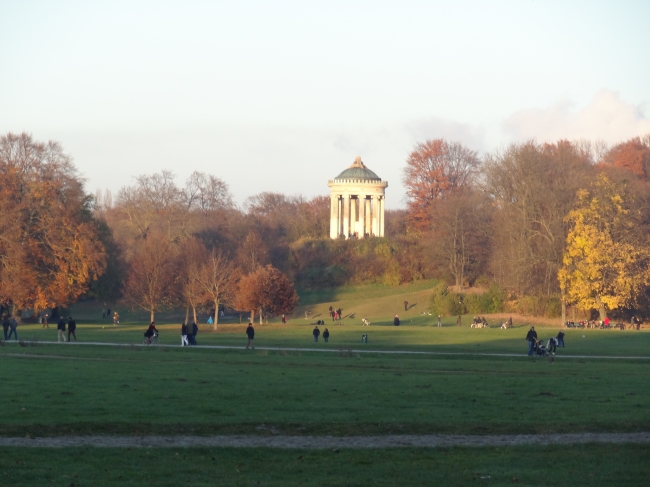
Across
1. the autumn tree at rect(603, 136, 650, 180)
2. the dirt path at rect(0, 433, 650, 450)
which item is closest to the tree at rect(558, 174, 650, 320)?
the autumn tree at rect(603, 136, 650, 180)

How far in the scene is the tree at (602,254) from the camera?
6109 centimetres

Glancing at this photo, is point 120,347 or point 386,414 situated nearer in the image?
point 386,414

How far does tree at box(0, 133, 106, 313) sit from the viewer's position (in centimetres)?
5972

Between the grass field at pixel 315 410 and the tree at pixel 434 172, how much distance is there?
64144 millimetres

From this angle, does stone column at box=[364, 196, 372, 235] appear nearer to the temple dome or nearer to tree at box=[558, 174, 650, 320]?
the temple dome

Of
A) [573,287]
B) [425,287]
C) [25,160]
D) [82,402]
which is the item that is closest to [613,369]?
[82,402]

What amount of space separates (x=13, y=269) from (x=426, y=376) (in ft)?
133

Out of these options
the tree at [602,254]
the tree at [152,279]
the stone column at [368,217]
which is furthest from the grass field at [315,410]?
the stone column at [368,217]

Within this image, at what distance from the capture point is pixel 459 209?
254ft

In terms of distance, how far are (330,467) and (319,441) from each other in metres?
2.07

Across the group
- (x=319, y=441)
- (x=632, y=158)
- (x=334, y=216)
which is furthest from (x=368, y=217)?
(x=319, y=441)

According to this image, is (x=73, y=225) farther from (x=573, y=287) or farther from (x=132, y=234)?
(x=573, y=287)

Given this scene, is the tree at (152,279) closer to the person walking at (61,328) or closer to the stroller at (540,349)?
the person walking at (61,328)

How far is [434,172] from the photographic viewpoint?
→ 9838 centimetres
